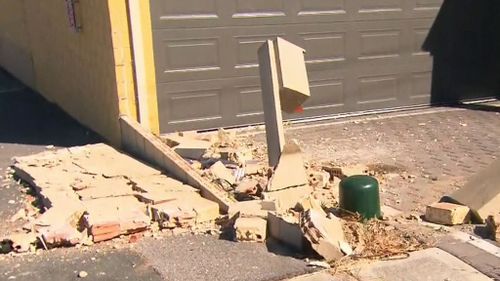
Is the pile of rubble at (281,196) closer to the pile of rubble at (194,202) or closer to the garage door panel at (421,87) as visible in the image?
the pile of rubble at (194,202)

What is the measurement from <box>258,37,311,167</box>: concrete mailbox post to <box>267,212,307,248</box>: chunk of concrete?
28.5 inches

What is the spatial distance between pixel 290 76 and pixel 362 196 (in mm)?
1140

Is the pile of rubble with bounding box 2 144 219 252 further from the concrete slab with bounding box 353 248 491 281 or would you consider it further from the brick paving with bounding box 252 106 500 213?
the brick paving with bounding box 252 106 500 213

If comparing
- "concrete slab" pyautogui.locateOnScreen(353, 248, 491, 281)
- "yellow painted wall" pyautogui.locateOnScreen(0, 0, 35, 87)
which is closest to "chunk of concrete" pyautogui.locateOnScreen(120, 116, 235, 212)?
"concrete slab" pyautogui.locateOnScreen(353, 248, 491, 281)

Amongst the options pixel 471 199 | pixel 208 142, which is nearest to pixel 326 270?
pixel 471 199

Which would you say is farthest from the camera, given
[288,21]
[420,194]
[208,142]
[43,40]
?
[43,40]

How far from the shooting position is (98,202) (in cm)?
521

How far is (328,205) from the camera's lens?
17.1 ft

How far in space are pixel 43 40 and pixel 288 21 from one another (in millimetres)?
3776

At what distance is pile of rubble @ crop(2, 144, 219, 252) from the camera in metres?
4.66

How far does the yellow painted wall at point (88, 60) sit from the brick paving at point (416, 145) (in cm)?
180

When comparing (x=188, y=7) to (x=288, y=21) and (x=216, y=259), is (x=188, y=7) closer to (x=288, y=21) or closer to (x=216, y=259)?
(x=288, y=21)

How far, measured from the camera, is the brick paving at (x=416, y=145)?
5.83 meters

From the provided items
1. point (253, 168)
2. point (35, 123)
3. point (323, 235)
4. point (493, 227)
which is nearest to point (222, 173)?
point (253, 168)
